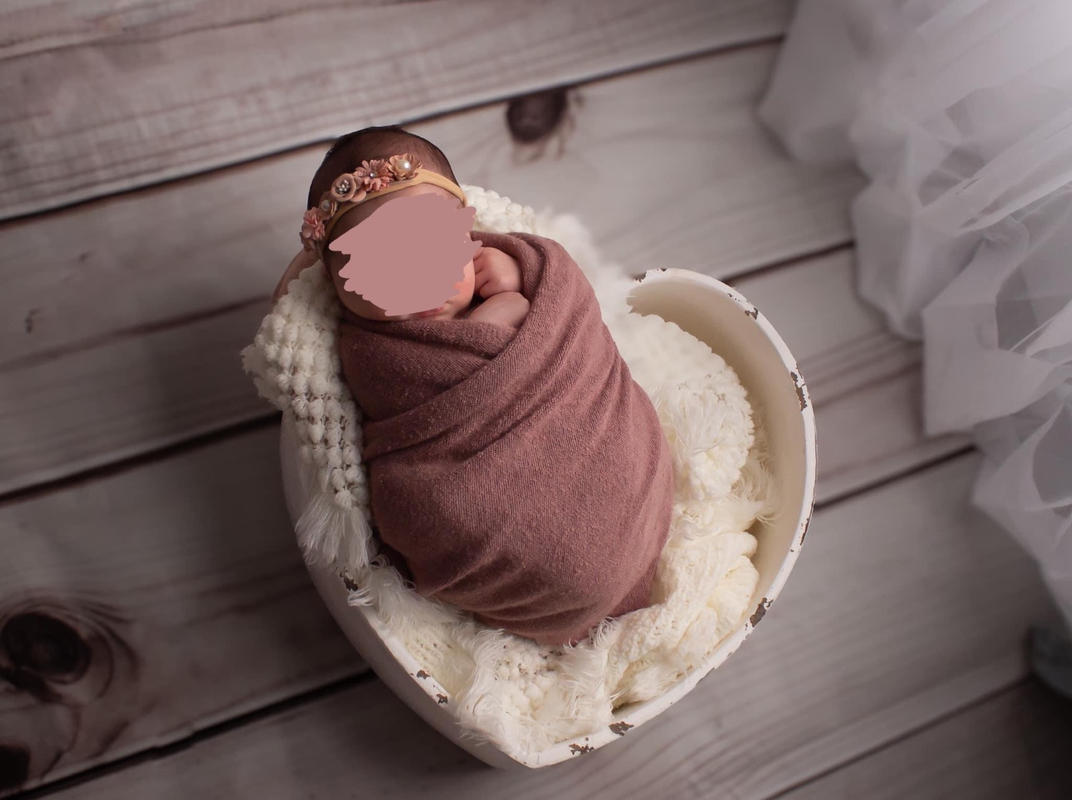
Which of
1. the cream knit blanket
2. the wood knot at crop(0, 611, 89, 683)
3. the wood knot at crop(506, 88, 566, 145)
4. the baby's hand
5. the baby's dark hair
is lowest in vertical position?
the wood knot at crop(0, 611, 89, 683)

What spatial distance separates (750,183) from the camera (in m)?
1.15

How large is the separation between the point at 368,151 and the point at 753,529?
0.55 m

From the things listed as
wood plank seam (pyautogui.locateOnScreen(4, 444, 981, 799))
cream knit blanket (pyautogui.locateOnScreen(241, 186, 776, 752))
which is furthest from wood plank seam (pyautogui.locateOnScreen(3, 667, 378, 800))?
cream knit blanket (pyautogui.locateOnScreen(241, 186, 776, 752))

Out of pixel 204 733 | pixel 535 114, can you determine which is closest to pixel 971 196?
pixel 535 114

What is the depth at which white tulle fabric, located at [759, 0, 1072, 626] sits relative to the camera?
2.68ft

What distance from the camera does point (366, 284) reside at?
2.24 ft

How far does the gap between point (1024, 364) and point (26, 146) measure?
3.67 feet

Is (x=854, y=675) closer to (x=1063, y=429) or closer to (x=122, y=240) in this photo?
(x=1063, y=429)

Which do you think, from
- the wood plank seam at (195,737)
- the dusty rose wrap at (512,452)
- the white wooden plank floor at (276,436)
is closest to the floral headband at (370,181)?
the dusty rose wrap at (512,452)

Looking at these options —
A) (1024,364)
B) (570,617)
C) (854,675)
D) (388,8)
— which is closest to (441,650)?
(570,617)

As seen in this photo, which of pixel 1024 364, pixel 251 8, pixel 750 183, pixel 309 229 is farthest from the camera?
pixel 750 183

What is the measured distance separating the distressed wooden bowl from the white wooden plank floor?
15cm

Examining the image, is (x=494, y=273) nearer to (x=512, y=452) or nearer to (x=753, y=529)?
(x=512, y=452)

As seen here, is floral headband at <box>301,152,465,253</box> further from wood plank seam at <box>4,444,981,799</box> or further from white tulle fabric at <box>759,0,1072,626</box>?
white tulle fabric at <box>759,0,1072,626</box>
